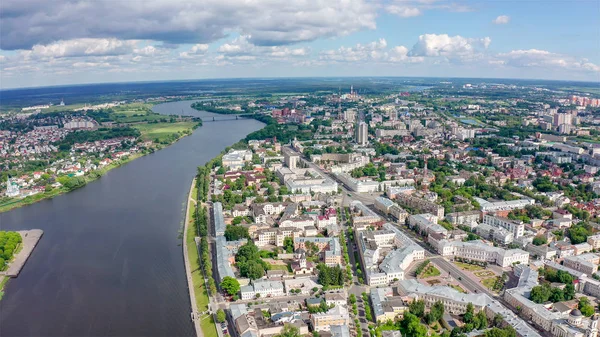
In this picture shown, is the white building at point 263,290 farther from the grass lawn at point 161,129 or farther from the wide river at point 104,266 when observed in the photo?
the grass lawn at point 161,129

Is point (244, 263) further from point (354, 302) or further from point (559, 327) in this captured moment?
point (559, 327)

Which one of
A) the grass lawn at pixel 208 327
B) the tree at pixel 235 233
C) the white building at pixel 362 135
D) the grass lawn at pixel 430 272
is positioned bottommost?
the grass lawn at pixel 208 327

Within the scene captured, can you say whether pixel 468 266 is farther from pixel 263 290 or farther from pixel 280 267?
pixel 263 290

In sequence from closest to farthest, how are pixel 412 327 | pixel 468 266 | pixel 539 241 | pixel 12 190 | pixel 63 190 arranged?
pixel 412 327 < pixel 468 266 < pixel 539 241 < pixel 12 190 < pixel 63 190

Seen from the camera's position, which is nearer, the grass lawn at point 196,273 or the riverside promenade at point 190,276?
the riverside promenade at point 190,276

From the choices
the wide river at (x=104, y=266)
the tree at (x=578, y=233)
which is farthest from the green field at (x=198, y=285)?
the tree at (x=578, y=233)

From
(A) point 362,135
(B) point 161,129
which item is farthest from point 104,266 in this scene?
(B) point 161,129

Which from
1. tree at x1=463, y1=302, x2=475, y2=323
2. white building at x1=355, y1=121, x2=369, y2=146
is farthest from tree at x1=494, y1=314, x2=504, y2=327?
white building at x1=355, y1=121, x2=369, y2=146
